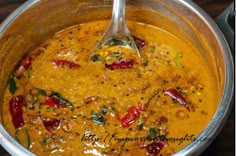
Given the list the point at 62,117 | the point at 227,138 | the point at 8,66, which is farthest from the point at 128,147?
the point at 8,66

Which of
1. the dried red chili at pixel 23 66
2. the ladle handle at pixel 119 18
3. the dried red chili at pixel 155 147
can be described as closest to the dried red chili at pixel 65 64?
the dried red chili at pixel 23 66

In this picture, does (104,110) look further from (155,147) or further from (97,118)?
(155,147)

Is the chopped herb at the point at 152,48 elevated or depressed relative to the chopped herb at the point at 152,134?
elevated

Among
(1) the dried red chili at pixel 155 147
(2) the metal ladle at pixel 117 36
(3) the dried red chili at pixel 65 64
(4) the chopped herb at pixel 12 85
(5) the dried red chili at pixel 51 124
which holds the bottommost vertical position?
(1) the dried red chili at pixel 155 147

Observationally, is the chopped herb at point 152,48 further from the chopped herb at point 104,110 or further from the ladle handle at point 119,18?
the chopped herb at point 104,110

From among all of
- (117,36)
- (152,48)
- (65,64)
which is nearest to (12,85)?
(65,64)

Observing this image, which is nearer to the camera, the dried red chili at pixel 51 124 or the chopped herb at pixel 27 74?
the dried red chili at pixel 51 124

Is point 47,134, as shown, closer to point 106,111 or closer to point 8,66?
point 106,111
